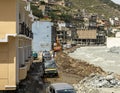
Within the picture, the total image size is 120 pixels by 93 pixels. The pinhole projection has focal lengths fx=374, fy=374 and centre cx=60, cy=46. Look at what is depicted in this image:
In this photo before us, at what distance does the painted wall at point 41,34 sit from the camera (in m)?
90.1

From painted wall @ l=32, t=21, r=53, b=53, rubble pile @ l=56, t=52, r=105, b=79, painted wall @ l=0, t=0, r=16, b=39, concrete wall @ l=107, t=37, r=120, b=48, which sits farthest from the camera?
concrete wall @ l=107, t=37, r=120, b=48

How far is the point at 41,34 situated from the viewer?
90312 mm

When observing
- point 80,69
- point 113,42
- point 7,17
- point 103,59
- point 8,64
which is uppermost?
point 7,17

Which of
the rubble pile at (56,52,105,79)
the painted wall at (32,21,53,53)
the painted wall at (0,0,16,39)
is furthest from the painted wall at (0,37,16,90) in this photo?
the painted wall at (32,21,53,53)

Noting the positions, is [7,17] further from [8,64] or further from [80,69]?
[80,69]

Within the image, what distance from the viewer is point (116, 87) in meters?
32.2

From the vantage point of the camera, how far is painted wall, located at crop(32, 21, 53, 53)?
9012cm

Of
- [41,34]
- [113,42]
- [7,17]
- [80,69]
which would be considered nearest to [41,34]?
[41,34]

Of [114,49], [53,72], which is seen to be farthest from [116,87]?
[114,49]

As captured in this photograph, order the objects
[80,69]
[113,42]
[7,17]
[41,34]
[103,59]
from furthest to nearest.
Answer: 1. [113,42]
2. [41,34]
3. [103,59]
4. [80,69]
5. [7,17]

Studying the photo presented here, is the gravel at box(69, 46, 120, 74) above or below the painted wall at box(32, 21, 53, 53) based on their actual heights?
below

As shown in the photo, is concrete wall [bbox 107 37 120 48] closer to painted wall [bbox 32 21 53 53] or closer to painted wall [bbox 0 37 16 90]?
painted wall [bbox 32 21 53 53]

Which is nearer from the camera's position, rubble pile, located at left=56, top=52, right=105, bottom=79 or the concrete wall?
rubble pile, located at left=56, top=52, right=105, bottom=79

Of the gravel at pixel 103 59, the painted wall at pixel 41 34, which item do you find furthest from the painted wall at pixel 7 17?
the painted wall at pixel 41 34
